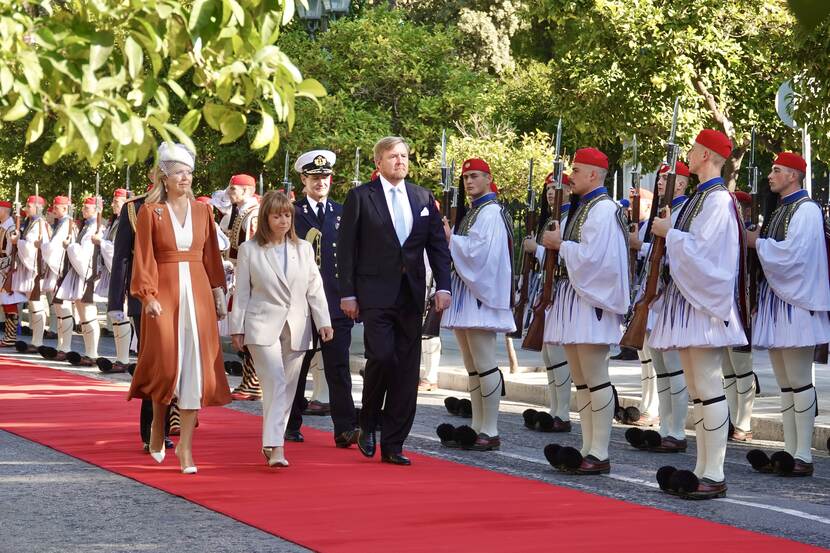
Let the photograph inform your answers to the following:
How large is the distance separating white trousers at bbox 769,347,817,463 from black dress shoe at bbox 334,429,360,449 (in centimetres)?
291

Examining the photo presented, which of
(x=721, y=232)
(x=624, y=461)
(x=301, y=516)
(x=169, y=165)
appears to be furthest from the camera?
(x=624, y=461)

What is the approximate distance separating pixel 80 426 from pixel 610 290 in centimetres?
445

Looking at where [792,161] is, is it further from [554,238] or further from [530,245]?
[530,245]

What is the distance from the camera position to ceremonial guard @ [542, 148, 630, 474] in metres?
9.49

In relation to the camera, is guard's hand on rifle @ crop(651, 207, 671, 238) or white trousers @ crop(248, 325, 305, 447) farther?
white trousers @ crop(248, 325, 305, 447)

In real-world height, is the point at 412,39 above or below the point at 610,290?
above

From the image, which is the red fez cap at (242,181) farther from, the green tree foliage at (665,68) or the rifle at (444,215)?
the green tree foliage at (665,68)

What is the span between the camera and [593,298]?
9.49m

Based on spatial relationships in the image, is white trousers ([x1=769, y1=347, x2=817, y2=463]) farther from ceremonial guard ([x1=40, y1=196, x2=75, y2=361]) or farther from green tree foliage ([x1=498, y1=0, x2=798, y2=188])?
ceremonial guard ([x1=40, y1=196, x2=75, y2=361])

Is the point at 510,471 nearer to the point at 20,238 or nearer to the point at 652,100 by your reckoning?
the point at 652,100

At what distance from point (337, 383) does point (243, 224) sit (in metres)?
3.16

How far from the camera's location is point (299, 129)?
20984 millimetres

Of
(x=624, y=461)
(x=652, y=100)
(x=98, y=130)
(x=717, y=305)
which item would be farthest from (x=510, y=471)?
(x=652, y=100)

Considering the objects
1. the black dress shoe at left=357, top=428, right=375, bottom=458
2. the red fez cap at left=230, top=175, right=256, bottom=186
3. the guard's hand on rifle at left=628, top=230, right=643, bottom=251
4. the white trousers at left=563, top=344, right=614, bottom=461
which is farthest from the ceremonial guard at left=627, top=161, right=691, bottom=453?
the red fez cap at left=230, top=175, right=256, bottom=186
